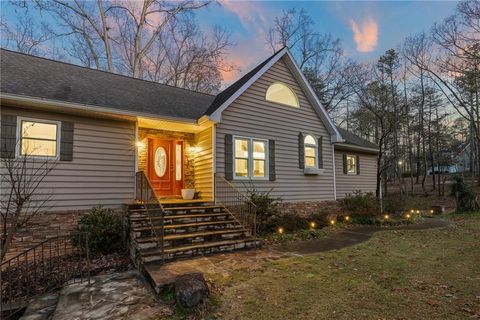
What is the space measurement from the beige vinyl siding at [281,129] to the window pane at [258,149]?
246mm

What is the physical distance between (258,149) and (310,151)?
2.74 m

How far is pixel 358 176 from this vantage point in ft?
47.0

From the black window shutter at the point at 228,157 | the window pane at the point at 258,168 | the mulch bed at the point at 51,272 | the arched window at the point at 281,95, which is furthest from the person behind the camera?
the arched window at the point at 281,95

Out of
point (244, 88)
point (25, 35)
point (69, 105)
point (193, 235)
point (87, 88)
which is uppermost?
point (25, 35)

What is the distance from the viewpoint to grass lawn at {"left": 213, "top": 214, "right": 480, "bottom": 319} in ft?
11.2

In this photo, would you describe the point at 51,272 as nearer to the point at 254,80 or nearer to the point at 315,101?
the point at 254,80

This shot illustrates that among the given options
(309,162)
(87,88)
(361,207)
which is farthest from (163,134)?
(361,207)

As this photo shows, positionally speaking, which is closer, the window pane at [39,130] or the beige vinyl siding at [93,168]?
the window pane at [39,130]

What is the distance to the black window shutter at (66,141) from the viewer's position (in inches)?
271

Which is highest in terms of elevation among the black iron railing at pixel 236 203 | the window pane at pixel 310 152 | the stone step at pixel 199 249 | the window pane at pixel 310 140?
the window pane at pixel 310 140

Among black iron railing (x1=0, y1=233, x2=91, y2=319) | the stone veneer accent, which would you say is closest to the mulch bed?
black iron railing (x1=0, y1=233, x2=91, y2=319)

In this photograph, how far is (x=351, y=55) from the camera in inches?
846

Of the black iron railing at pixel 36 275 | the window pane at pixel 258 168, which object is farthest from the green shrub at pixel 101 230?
the window pane at pixel 258 168

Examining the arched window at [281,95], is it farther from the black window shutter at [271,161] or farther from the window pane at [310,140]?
the black window shutter at [271,161]
